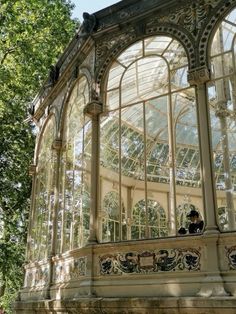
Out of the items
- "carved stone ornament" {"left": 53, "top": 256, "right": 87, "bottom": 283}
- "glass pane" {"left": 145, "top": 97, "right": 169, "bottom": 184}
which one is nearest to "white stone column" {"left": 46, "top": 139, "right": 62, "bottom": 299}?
"carved stone ornament" {"left": 53, "top": 256, "right": 87, "bottom": 283}

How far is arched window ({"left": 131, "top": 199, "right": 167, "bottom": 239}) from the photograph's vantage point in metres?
14.6

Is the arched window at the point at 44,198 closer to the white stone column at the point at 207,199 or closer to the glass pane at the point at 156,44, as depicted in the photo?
the glass pane at the point at 156,44

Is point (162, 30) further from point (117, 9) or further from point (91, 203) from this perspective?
point (91, 203)

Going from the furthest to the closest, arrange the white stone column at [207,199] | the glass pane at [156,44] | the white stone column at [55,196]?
1. the white stone column at [55,196]
2. the glass pane at [156,44]
3. the white stone column at [207,199]

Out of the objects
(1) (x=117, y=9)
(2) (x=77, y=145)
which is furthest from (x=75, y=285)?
(1) (x=117, y=9)

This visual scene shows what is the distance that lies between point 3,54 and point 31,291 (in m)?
11.1

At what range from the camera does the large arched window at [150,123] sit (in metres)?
9.04

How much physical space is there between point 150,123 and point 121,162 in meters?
4.95

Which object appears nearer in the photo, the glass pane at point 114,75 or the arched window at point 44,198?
the glass pane at point 114,75

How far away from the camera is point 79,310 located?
8.16 metres

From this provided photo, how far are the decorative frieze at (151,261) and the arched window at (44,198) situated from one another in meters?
2.99

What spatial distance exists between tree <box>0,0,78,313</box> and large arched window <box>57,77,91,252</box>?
6746 mm

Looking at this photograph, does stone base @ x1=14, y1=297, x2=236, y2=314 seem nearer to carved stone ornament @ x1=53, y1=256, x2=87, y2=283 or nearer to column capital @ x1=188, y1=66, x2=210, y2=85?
carved stone ornament @ x1=53, y1=256, x2=87, y2=283

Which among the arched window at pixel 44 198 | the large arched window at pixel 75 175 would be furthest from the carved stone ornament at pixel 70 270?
the arched window at pixel 44 198
